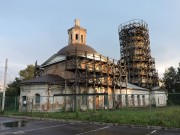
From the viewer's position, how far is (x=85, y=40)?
43.4 metres

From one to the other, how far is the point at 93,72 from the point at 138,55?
27.9 metres

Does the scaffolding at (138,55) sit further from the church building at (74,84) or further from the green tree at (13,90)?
the green tree at (13,90)

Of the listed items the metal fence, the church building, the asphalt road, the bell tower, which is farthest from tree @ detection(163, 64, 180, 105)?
the asphalt road

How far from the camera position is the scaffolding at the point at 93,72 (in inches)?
1158

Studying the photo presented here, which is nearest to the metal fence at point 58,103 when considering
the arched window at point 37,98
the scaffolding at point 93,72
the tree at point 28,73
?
the arched window at point 37,98

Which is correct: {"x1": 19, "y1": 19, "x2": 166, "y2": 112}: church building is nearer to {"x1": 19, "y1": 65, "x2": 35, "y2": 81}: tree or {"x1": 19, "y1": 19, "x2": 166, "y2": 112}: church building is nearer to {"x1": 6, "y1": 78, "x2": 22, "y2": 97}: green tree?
{"x1": 6, "y1": 78, "x2": 22, "y2": 97}: green tree

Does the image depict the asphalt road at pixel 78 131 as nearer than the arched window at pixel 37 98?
Yes

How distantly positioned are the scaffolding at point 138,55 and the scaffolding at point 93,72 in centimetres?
1816

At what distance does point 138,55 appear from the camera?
56.8 meters

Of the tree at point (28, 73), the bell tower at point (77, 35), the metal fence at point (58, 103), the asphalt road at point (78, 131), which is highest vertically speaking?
the bell tower at point (77, 35)

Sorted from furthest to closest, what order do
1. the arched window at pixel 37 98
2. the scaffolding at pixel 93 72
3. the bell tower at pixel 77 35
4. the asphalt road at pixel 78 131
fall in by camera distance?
1. the bell tower at pixel 77 35
2. the scaffolding at pixel 93 72
3. the arched window at pixel 37 98
4. the asphalt road at pixel 78 131

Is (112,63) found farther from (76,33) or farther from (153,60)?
(153,60)

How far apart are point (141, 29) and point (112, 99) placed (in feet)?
102

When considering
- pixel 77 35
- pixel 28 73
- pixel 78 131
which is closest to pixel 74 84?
pixel 77 35
